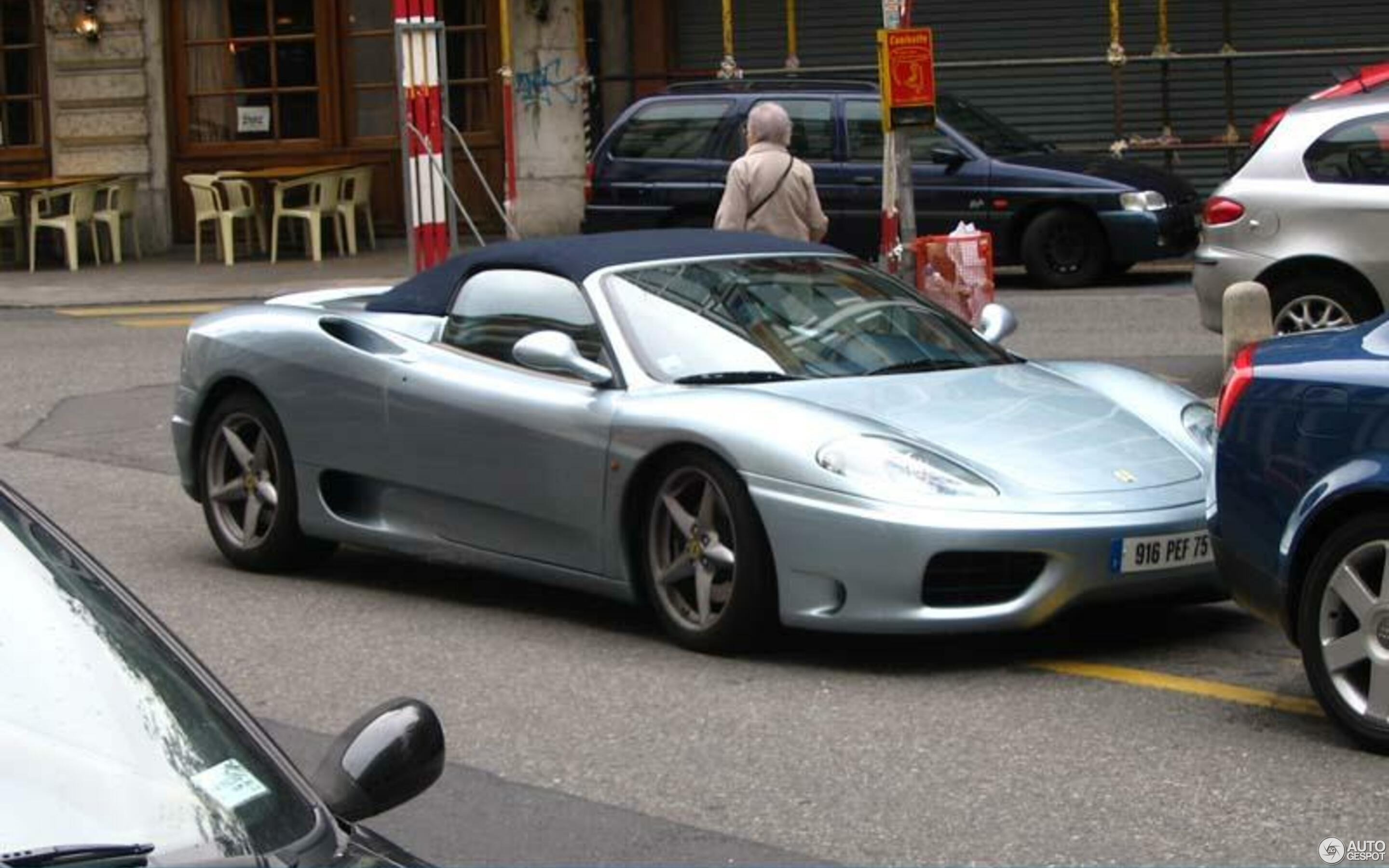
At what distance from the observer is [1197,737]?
21.9 feet

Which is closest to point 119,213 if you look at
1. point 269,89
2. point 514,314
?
point 269,89

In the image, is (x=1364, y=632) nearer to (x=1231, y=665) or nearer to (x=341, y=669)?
(x=1231, y=665)

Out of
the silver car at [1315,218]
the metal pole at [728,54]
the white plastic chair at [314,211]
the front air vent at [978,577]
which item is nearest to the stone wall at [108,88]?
the white plastic chair at [314,211]

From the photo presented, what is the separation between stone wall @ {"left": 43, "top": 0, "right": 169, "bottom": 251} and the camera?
2677cm

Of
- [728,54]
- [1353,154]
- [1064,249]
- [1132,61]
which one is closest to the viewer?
[1353,154]

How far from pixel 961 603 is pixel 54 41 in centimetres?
2149

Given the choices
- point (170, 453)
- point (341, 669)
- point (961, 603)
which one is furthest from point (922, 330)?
point (170, 453)

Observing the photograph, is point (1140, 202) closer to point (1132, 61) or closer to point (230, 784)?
point (1132, 61)

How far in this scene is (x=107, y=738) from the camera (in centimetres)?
303

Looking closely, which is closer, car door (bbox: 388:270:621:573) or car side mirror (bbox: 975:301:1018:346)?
car door (bbox: 388:270:621:573)

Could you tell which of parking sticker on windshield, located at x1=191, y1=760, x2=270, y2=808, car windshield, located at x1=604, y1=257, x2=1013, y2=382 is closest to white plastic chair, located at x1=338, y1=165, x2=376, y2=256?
car windshield, located at x1=604, y1=257, x2=1013, y2=382

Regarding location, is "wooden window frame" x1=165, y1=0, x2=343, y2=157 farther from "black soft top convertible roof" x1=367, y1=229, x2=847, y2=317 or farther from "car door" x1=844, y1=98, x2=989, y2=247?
"black soft top convertible roof" x1=367, y1=229, x2=847, y2=317

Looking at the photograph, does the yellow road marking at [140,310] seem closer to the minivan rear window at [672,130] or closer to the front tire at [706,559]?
the minivan rear window at [672,130]

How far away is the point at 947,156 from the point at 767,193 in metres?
7.96
